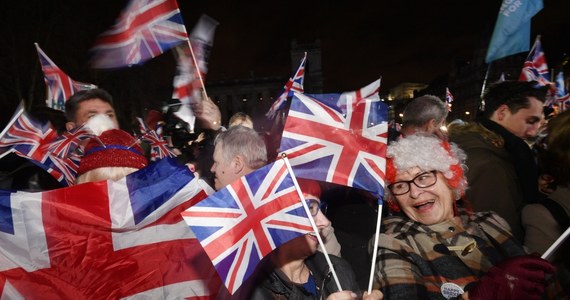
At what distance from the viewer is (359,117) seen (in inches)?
88.2

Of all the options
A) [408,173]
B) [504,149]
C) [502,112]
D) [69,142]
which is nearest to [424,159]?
[408,173]

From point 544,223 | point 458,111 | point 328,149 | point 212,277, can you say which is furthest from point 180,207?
point 458,111

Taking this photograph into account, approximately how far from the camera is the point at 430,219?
8.04 feet

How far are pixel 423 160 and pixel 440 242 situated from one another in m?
0.50

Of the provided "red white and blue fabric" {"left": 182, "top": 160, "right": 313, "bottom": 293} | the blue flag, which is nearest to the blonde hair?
"red white and blue fabric" {"left": 182, "top": 160, "right": 313, "bottom": 293}

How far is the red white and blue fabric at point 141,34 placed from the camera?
441 cm

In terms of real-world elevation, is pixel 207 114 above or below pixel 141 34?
below

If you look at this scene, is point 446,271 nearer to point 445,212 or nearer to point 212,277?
point 445,212

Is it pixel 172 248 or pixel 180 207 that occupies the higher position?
pixel 180 207

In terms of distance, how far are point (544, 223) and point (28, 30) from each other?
1813cm

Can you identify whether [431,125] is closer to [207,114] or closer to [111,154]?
[207,114]

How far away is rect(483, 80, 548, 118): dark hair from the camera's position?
3809 millimetres

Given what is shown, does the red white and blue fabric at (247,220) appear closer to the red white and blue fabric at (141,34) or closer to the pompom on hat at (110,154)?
the pompom on hat at (110,154)

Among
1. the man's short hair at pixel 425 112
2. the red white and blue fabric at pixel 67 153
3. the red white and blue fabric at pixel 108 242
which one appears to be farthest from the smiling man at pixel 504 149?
the red white and blue fabric at pixel 67 153
